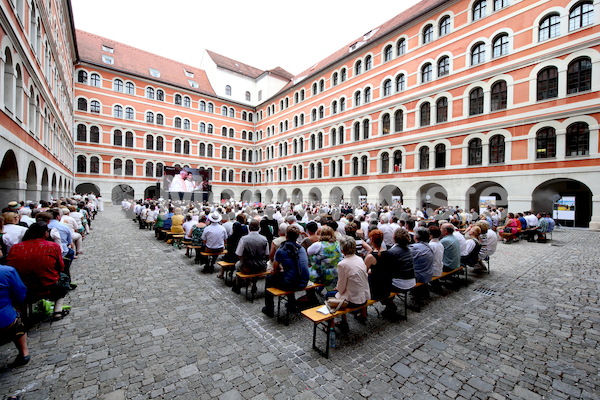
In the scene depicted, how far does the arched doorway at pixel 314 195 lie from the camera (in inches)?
1294

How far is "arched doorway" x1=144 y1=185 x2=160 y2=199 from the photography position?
1470 inches

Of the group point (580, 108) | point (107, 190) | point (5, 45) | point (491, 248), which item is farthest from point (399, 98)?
point (107, 190)

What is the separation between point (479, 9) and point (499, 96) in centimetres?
694

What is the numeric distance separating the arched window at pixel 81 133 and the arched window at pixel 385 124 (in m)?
34.8

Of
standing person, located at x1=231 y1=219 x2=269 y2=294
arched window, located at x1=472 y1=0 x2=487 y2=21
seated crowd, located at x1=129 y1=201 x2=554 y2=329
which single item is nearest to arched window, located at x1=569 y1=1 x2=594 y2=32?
arched window, located at x1=472 y1=0 x2=487 y2=21

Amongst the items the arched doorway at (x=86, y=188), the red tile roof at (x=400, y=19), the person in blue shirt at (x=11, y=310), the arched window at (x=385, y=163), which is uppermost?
the red tile roof at (x=400, y=19)

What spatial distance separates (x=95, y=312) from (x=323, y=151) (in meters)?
28.7

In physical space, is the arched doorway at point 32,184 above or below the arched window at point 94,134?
below

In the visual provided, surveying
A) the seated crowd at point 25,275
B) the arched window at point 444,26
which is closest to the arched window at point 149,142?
the seated crowd at point 25,275

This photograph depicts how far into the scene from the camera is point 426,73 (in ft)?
74.0

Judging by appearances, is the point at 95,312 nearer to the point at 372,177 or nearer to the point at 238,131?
the point at 372,177

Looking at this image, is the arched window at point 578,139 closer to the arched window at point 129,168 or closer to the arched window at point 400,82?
the arched window at point 400,82

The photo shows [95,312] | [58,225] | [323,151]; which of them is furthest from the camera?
[323,151]

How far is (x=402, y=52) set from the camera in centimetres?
2403
